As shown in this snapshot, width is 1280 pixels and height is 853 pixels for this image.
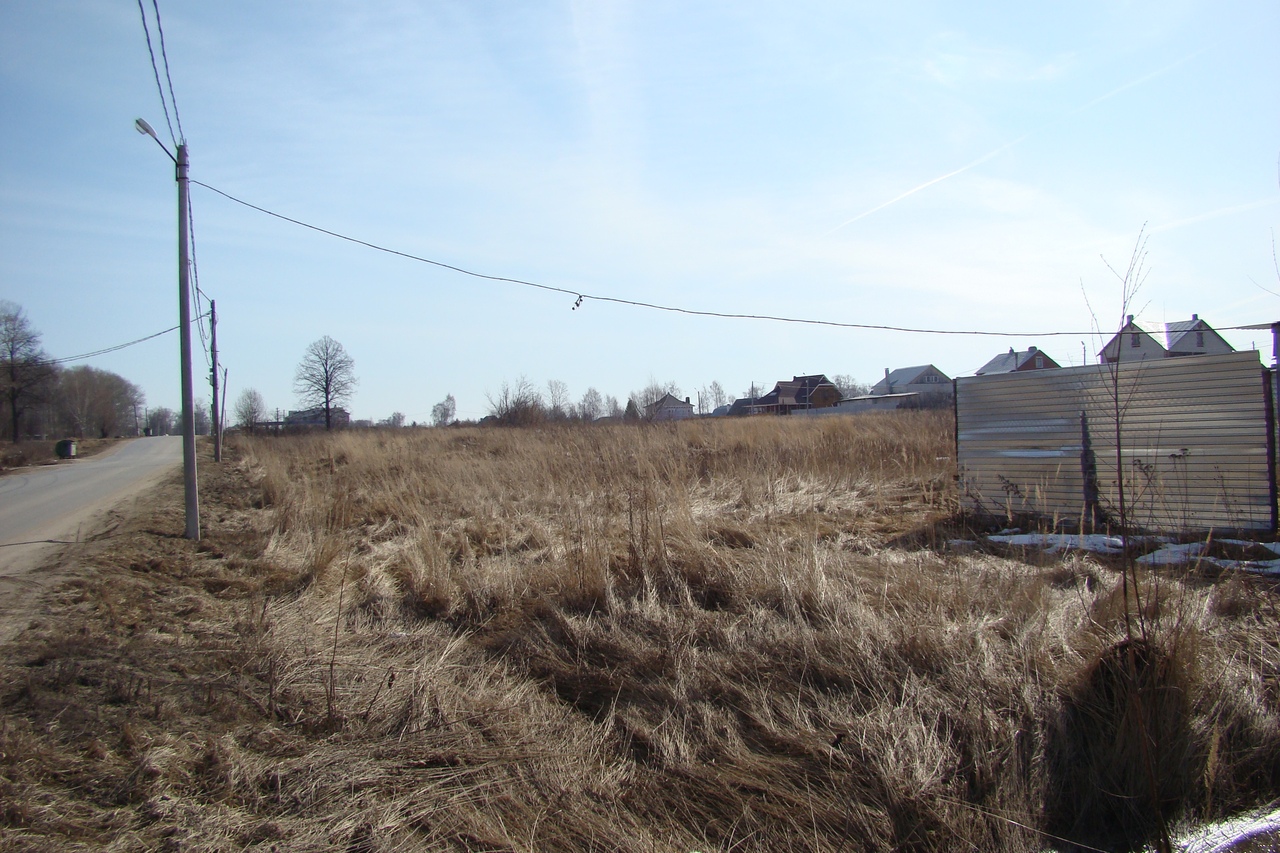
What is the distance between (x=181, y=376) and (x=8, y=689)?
6.07 metres

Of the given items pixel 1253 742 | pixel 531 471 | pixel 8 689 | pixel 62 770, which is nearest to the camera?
pixel 62 770

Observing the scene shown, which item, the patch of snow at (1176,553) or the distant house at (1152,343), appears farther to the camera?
the patch of snow at (1176,553)

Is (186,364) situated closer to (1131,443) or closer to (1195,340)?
(1131,443)

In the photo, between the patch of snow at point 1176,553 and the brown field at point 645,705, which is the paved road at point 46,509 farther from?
the patch of snow at point 1176,553

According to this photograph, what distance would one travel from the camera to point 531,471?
12203mm

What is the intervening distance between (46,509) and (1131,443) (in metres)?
15.1

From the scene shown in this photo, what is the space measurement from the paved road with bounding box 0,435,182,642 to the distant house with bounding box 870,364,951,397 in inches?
2445

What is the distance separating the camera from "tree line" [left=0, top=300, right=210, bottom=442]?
1585 inches

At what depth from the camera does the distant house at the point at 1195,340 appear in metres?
7.90

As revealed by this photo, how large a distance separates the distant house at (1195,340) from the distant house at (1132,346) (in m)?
0.19

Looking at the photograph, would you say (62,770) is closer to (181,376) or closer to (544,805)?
(544,805)

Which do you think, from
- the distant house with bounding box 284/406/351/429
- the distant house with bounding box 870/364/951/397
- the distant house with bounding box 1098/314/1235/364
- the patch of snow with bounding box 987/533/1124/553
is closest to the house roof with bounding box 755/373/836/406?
the distant house with bounding box 870/364/951/397

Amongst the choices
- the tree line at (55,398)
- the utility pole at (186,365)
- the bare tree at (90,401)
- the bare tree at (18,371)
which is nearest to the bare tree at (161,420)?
the tree line at (55,398)

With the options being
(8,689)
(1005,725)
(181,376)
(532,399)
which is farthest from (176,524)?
(532,399)
